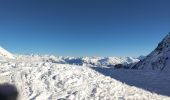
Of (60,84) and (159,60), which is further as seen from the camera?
(159,60)

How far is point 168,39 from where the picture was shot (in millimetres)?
174375

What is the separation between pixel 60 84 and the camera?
20.2 meters

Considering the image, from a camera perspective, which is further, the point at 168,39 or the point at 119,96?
the point at 168,39

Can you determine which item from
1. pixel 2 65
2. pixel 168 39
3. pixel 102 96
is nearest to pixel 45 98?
pixel 102 96

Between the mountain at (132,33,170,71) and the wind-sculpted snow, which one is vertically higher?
the mountain at (132,33,170,71)

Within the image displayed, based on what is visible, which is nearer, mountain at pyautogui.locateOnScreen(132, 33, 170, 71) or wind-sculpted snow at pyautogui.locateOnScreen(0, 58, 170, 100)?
wind-sculpted snow at pyautogui.locateOnScreen(0, 58, 170, 100)

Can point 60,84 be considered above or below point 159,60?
below

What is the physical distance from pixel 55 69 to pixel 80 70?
8.94 ft

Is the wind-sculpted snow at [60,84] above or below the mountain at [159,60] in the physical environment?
below

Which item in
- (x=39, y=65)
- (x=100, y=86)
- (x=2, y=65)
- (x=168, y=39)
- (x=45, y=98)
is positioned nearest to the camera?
(x=45, y=98)

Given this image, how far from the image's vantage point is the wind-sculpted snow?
1822cm

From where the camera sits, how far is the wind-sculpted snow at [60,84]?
18.2 meters

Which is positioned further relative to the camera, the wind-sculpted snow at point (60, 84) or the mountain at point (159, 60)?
the mountain at point (159, 60)

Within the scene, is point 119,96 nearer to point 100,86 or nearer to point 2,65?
point 100,86
